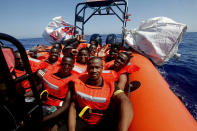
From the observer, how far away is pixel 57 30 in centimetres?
429

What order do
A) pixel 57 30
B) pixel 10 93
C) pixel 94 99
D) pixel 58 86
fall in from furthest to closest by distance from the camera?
pixel 57 30, pixel 58 86, pixel 94 99, pixel 10 93

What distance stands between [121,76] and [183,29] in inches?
78.7

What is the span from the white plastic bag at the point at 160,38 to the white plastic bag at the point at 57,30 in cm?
280

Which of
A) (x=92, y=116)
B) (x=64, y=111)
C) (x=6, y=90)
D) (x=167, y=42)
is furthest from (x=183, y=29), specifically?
(x=6, y=90)

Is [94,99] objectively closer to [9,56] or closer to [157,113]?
[157,113]

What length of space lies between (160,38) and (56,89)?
2.56 m

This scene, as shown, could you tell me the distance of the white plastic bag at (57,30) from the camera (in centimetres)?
430

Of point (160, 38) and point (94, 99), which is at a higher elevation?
point (160, 38)

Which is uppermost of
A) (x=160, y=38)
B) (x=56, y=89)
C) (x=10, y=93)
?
(x=160, y=38)

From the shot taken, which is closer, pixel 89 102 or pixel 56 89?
pixel 89 102

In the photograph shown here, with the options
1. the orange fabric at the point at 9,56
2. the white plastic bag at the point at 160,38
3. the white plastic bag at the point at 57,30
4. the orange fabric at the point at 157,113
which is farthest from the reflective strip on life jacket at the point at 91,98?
the white plastic bag at the point at 57,30

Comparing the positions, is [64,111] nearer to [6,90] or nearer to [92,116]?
[92,116]

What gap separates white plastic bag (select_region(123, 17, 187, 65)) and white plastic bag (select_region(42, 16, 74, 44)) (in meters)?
2.80

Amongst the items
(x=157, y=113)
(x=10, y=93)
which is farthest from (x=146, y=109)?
(x=10, y=93)
